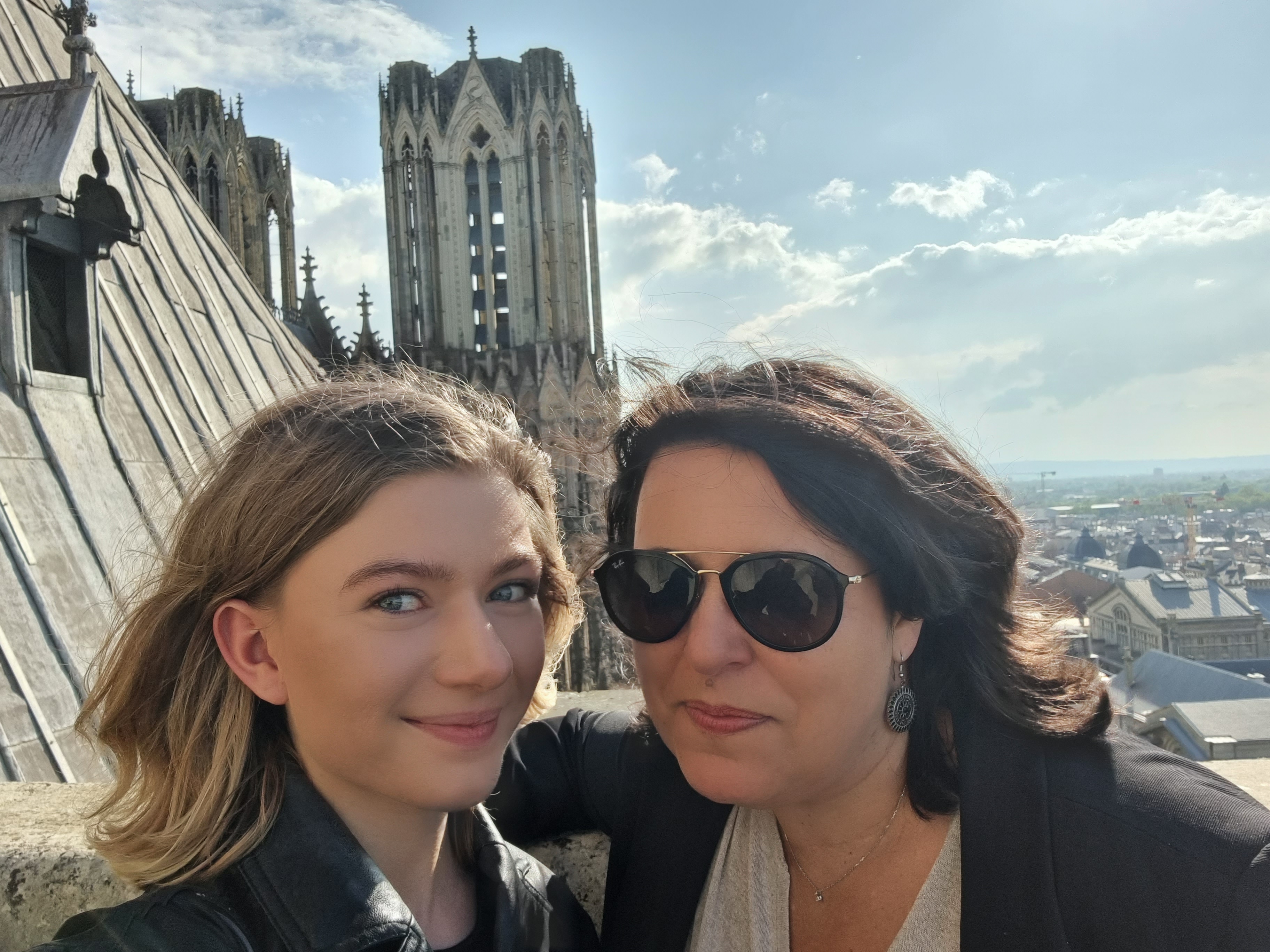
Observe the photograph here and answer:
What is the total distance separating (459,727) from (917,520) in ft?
3.17

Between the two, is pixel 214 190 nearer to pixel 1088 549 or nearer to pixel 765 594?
pixel 765 594

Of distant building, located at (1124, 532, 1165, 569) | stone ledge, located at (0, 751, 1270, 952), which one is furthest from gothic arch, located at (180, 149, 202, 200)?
distant building, located at (1124, 532, 1165, 569)

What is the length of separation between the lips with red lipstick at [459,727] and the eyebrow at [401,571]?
24 cm

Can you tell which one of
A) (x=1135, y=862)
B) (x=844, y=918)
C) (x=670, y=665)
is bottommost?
(x=844, y=918)

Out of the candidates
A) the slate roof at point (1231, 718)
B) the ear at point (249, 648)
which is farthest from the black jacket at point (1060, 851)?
the slate roof at point (1231, 718)

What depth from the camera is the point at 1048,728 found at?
1790mm

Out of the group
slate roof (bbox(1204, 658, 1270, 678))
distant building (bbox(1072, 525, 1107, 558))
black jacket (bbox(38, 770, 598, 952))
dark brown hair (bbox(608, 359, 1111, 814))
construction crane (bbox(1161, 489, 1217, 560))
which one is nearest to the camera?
black jacket (bbox(38, 770, 598, 952))

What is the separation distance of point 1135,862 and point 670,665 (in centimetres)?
87

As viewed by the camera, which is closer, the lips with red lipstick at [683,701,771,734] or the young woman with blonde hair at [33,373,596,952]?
the young woman with blonde hair at [33,373,596,952]

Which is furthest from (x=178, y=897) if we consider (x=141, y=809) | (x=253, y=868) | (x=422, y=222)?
(x=422, y=222)

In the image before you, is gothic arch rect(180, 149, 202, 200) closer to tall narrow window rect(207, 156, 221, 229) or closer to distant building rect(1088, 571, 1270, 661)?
tall narrow window rect(207, 156, 221, 229)

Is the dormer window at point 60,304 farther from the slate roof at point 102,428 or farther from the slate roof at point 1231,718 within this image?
the slate roof at point 1231,718

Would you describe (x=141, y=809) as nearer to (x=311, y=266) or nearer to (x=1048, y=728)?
(x=1048, y=728)

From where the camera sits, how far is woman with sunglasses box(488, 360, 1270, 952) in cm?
161
